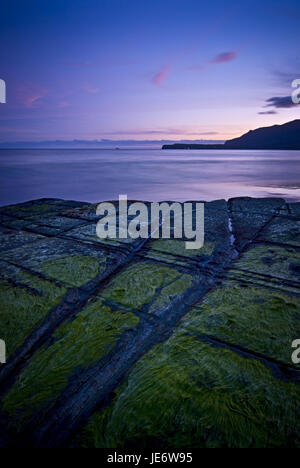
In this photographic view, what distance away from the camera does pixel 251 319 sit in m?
1.82

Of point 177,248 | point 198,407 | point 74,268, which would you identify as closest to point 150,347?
point 198,407

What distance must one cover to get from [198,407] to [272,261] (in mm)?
1857

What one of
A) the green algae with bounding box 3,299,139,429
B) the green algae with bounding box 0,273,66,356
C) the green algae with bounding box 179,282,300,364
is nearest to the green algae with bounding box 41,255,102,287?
the green algae with bounding box 0,273,66,356

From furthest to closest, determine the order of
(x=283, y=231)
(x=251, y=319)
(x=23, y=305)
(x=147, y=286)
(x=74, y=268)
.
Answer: (x=283, y=231) → (x=74, y=268) → (x=147, y=286) → (x=23, y=305) → (x=251, y=319)

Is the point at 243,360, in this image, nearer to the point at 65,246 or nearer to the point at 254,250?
the point at 254,250

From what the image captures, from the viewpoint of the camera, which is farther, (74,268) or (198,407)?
(74,268)

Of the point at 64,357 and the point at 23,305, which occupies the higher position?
the point at 23,305

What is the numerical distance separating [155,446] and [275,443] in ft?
1.69

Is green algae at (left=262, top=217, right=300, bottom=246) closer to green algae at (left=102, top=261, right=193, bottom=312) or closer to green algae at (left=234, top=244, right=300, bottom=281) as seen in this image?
green algae at (left=234, top=244, right=300, bottom=281)

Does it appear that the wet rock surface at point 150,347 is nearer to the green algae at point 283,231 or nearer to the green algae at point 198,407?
the green algae at point 198,407

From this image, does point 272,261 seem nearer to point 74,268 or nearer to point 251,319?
point 251,319

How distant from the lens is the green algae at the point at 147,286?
213 centimetres

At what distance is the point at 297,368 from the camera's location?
1449 millimetres

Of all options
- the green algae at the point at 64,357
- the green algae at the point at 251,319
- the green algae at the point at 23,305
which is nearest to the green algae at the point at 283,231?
the green algae at the point at 251,319
